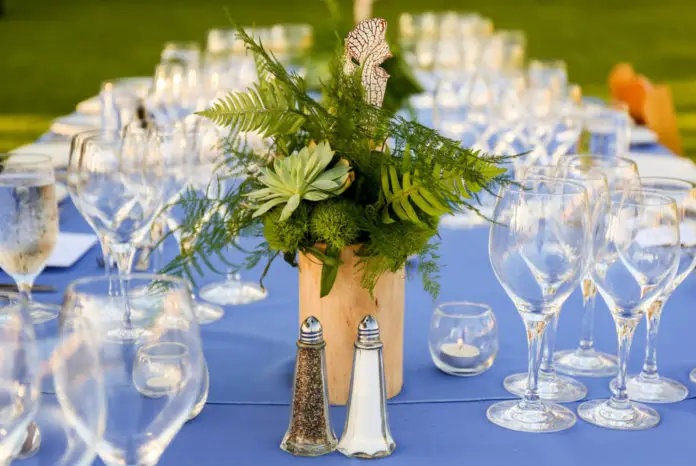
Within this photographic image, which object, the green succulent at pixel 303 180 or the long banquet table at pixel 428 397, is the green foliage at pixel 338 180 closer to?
the green succulent at pixel 303 180

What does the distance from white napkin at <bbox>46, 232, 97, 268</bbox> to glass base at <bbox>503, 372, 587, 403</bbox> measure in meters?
0.89

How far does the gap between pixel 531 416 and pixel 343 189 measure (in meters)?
0.37

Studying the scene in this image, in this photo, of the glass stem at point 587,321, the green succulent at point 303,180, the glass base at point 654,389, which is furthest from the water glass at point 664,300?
the green succulent at point 303,180

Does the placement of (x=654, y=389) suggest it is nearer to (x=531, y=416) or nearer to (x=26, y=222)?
(x=531, y=416)

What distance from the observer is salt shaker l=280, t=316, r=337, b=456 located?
1.21 metres

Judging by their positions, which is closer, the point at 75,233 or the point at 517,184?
the point at 517,184

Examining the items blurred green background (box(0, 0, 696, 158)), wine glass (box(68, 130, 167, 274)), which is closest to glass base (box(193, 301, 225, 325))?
wine glass (box(68, 130, 167, 274))

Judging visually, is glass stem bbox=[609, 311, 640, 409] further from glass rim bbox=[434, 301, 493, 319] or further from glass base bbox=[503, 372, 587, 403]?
glass rim bbox=[434, 301, 493, 319]

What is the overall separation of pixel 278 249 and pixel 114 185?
382 millimetres

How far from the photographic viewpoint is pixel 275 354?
1.53 meters

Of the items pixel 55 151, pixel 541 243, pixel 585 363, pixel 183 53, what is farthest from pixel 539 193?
pixel 183 53

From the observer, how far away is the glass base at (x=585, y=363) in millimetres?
1475

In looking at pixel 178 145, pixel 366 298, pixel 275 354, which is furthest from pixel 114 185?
pixel 366 298

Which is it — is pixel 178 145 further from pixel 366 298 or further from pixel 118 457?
pixel 118 457
